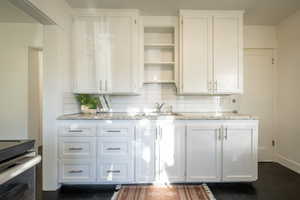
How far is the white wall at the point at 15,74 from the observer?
3854 millimetres

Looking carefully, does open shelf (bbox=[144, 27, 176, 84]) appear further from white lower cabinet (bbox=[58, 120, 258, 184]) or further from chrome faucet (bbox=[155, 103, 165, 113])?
white lower cabinet (bbox=[58, 120, 258, 184])

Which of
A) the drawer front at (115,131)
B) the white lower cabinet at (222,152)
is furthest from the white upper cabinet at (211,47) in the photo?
the drawer front at (115,131)

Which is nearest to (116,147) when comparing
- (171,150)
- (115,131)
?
(115,131)

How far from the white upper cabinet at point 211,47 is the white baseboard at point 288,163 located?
1539 mm

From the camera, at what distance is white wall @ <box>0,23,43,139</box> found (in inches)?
152

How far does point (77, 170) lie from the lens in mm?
2668

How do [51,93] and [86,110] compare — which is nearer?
[51,93]

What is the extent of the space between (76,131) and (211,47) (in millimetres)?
2257

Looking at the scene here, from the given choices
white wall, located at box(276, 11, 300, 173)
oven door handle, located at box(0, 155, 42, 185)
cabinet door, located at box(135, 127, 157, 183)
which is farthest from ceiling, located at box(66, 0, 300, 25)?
oven door handle, located at box(0, 155, 42, 185)

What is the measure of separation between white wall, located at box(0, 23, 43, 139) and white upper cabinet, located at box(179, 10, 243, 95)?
9.11 ft

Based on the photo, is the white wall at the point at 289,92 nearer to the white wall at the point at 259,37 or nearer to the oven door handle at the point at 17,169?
the white wall at the point at 259,37

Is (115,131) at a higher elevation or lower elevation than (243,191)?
higher

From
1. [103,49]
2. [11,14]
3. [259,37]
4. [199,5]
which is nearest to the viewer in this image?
[199,5]

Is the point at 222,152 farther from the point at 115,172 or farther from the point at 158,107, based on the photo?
the point at 115,172
